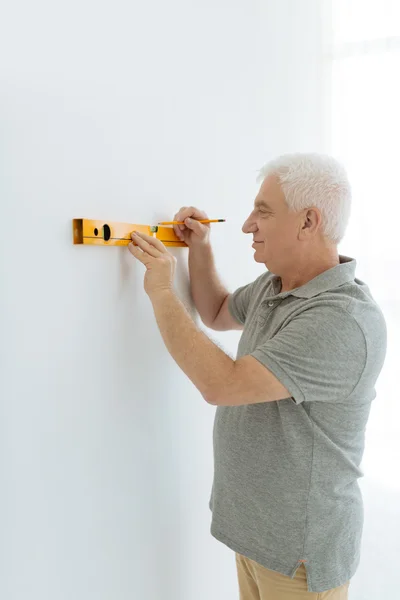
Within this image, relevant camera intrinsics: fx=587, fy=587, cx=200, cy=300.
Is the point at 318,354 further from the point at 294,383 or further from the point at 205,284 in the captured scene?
the point at 205,284

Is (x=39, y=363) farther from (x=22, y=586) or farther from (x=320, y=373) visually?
(x=320, y=373)

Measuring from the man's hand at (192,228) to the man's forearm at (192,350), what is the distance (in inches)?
10.3

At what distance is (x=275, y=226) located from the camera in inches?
50.6

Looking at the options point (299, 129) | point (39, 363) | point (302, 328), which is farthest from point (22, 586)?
point (299, 129)

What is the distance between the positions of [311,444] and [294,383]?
0.66ft

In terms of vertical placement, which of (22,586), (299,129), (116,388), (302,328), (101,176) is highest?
(299,129)

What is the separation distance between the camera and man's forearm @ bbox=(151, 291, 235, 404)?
1.13 metres

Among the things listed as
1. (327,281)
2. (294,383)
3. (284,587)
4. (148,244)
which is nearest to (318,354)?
(294,383)

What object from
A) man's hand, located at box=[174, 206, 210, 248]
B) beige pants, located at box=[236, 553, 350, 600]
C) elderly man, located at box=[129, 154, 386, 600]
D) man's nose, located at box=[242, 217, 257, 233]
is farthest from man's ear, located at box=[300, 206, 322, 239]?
beige pants, located at box=[236, 553, 350, 600]

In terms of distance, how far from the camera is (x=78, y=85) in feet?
3.40

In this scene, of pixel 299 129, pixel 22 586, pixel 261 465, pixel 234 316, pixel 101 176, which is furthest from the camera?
pixel 299 129

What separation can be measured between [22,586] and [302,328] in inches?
26.4

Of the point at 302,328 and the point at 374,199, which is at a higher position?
the point at 374,199

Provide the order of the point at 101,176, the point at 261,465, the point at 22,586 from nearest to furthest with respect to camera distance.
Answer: the point at 22,586, the point at 101,176, the point at 261,465
